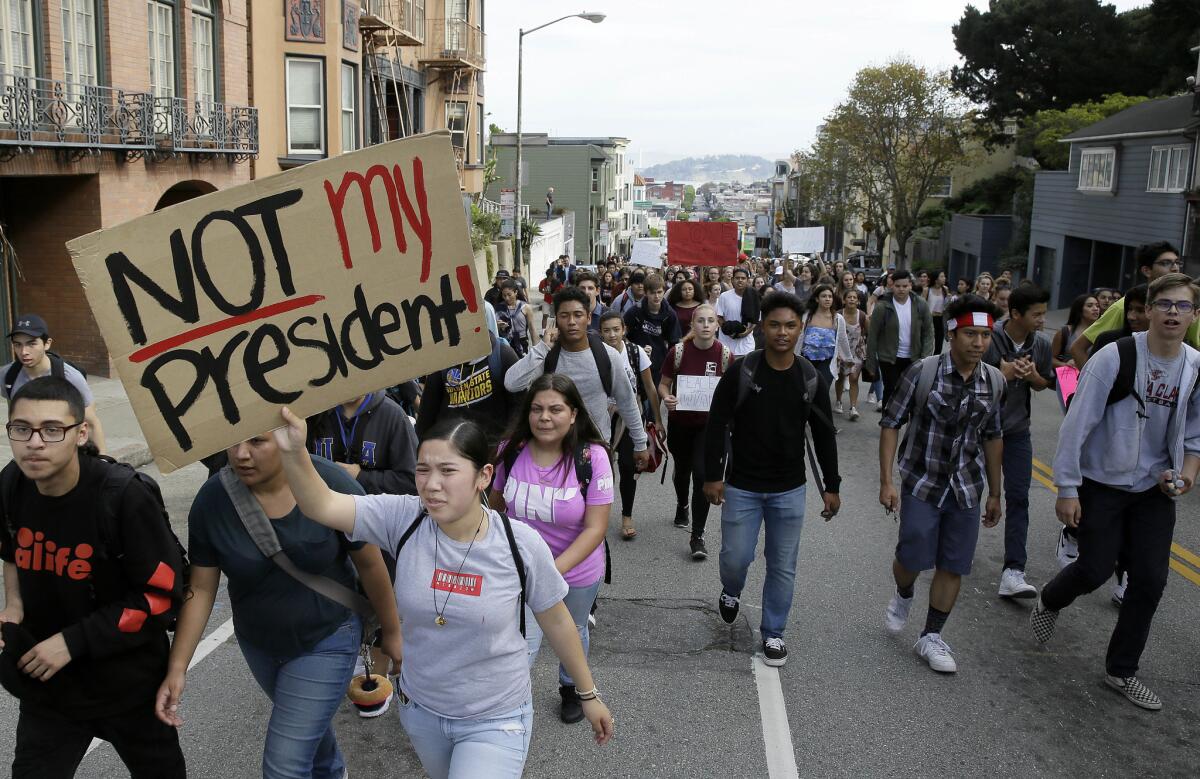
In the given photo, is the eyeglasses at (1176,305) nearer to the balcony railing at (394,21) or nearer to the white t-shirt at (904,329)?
the white t-shirt at (904,329)

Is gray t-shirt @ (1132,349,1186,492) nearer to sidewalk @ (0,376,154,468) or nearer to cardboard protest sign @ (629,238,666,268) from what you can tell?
sidewalk @ (0,376,154,468)

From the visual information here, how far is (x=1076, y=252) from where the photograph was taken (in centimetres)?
3966

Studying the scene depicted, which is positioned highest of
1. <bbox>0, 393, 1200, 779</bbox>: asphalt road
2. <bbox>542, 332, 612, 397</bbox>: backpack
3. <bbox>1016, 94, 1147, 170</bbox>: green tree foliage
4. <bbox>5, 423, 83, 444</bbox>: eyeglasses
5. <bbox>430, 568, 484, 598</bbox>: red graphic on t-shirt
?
<bbox>1016, 94, 1147, 170</bbox>: green tree foliage

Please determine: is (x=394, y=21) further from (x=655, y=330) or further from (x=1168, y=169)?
(x=1168, y=169)

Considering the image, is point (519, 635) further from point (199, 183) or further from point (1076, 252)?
point (1076, 252)

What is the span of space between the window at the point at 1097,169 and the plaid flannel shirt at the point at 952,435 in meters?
33.1

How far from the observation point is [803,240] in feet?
92.9

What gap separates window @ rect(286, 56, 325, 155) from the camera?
853 inches

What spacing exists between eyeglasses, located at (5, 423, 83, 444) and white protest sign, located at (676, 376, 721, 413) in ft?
17.0

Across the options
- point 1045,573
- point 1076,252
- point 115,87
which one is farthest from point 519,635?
point 1076,252

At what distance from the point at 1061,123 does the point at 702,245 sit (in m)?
31.6

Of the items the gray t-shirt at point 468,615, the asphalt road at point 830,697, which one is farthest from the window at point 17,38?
the gray t-shirt at point 468,615

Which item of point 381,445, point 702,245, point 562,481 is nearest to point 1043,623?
point 562,481

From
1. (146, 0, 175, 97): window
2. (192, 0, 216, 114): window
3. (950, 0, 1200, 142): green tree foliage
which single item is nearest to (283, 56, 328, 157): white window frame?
(192, 0, 216, 114): window
